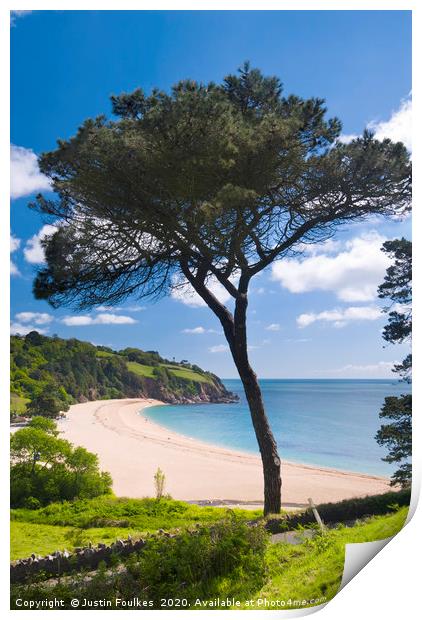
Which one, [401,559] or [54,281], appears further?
[54,281]

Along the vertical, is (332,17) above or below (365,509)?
above

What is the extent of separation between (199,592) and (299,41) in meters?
4.58

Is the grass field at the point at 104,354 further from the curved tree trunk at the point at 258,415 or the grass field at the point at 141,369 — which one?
the curved tree trunk at the point at 258,415

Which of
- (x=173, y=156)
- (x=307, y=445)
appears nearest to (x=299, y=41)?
(x=173, y=156)

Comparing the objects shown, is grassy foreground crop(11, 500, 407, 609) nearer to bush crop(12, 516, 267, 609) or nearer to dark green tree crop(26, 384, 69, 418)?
bush crop(12, 516, 267, 609)

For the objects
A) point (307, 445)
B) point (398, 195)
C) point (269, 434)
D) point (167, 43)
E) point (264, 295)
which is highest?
point (167, 43)

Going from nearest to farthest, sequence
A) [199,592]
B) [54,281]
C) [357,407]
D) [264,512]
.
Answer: [199,592] → [54,281] → [264,512] → [357,407]

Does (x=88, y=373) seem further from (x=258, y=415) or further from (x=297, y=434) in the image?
(x=297, y=434)

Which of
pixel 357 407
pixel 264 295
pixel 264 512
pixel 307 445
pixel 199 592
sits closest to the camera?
pixel 199 592

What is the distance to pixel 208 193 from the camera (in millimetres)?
4332

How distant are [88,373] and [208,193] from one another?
241 centimetres

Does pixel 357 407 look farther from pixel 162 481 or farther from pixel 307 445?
pixel 162 481

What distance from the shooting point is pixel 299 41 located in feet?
14.4

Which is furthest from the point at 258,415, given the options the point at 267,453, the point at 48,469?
the point at 48,469
